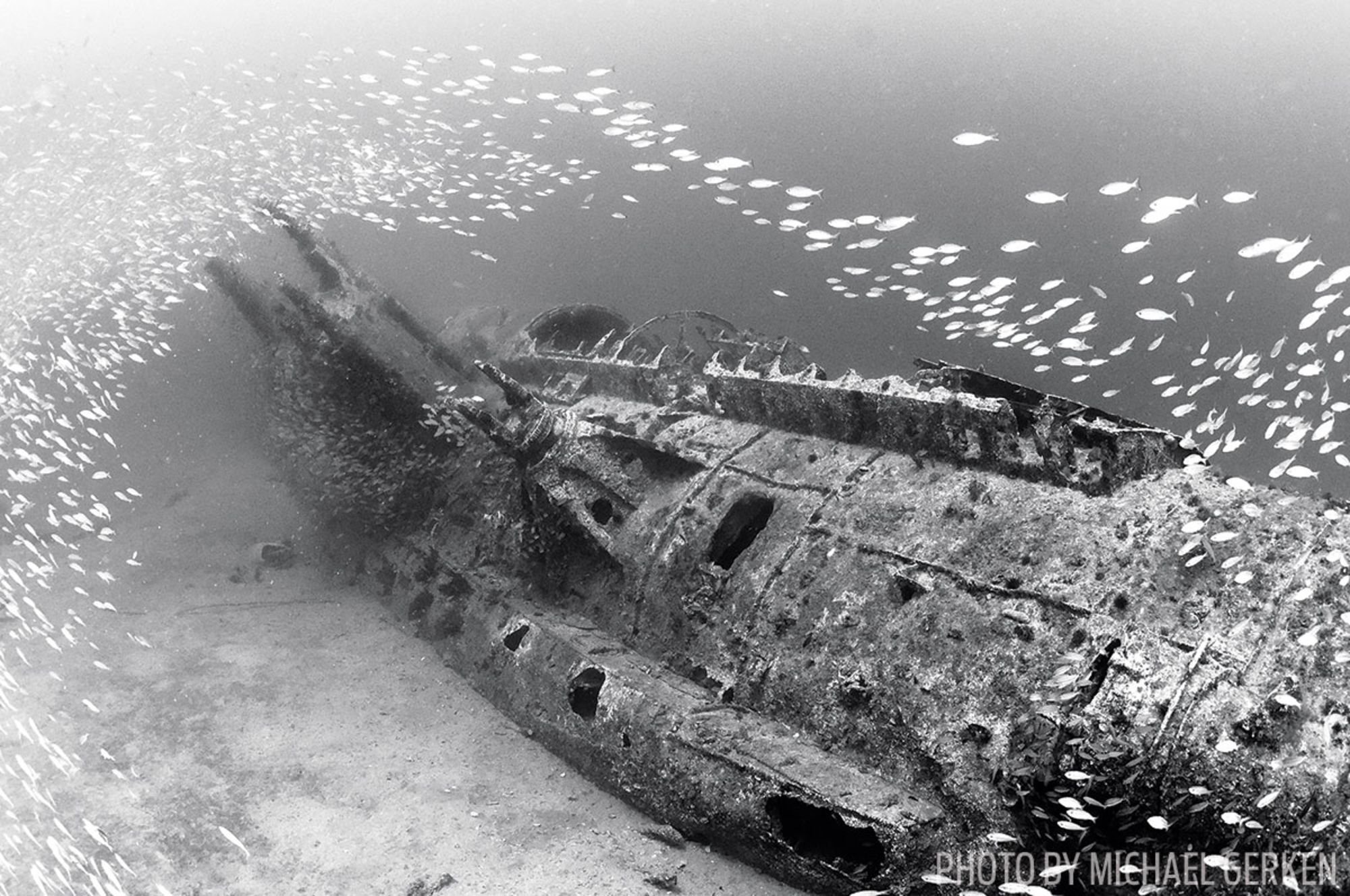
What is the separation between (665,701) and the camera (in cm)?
764

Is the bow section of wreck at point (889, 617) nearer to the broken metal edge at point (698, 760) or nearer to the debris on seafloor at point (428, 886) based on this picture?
the broken metal edge at point (698, 760)

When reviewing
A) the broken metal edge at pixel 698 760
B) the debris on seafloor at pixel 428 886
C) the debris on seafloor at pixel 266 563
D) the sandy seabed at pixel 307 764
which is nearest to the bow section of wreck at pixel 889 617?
the broken metal edge at pixel 698 760

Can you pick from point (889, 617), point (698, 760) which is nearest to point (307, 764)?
point (698, 760)

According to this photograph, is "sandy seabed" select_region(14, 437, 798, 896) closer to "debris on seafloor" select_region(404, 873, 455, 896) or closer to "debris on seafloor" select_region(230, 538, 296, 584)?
"debris on seafloor" select_region(404, 873, 455, 896)

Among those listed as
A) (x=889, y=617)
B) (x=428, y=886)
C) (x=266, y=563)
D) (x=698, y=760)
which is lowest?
(x=428, y=886)

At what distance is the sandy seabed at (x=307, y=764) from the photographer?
7.39 meters

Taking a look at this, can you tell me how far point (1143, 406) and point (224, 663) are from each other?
1704 inches

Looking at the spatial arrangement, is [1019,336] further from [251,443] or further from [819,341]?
[819,341]

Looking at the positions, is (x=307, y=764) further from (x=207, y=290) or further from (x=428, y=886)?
(x=207, y=290)

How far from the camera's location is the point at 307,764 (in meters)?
9.36

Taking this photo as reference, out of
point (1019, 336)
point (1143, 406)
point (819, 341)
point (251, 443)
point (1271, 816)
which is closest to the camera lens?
point (1271, 816)

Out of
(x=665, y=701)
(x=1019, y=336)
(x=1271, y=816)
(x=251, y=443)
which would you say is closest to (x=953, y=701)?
(x=1271, y=816)

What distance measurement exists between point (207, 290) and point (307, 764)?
39.0ft

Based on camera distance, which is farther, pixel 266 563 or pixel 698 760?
pixel 266 563
